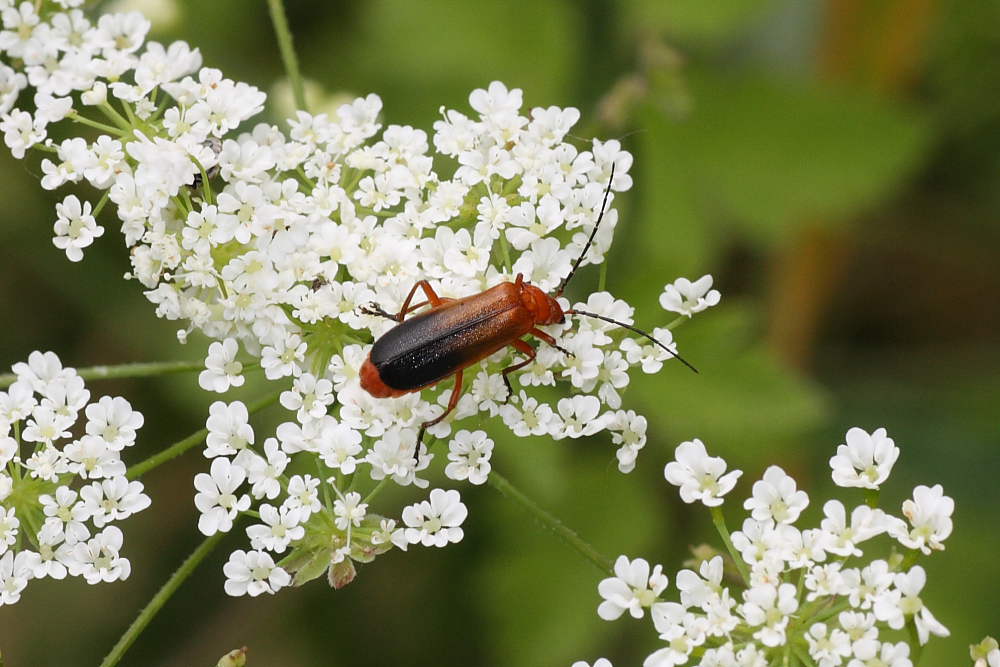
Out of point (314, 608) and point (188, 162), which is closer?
point (188, 162)

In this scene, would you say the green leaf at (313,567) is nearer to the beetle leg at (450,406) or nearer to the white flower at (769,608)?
the beetle leg at (450,406)

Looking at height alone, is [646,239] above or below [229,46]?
below

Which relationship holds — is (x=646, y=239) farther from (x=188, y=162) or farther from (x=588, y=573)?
(x=188, y=162)

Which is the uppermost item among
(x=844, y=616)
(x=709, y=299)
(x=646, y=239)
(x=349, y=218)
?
(x=646, y=239)

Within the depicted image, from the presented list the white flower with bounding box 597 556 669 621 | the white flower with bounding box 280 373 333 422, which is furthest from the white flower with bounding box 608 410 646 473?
the white flower with bounding box 280 373 333 422

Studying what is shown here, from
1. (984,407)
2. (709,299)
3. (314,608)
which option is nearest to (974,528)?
(984,407)

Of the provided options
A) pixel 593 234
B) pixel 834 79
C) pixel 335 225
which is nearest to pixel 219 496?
pixel 335 225

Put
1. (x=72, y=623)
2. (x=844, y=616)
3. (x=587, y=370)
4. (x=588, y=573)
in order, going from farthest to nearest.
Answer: (x=72, y=623) < (x=588, y=573) < (x=587, y=370) < (x=844, y=616)

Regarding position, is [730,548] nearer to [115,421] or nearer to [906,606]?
[906,606]
